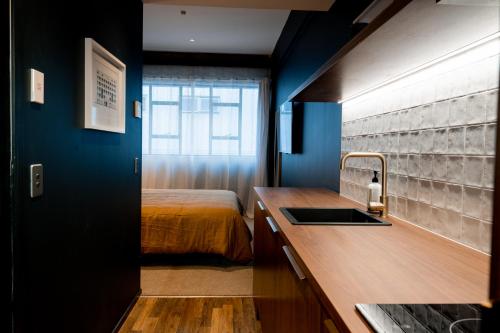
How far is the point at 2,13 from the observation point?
1195 millimetres

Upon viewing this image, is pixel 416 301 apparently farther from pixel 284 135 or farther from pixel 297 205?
pixel 284 135

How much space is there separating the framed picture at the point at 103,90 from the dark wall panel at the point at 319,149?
60.0 inches

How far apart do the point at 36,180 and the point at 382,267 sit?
1.22 metres

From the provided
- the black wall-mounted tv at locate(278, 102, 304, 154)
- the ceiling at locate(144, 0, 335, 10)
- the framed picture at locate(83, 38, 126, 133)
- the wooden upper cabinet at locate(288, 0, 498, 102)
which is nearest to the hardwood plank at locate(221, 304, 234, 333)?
the framed picture at locate(83, 38, 126, 133)

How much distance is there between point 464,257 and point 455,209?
24cm

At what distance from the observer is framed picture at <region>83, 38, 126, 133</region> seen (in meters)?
1.80

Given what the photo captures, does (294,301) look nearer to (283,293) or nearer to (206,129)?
(283,293)

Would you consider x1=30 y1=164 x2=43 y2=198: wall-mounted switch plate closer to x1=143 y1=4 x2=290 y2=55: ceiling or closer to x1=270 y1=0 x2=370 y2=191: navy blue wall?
x1=270 y1=0 x2=370 y2=191: navy blue wall

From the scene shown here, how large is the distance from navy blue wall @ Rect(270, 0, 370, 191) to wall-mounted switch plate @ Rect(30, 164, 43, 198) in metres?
1.90

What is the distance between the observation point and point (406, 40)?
3.67ft

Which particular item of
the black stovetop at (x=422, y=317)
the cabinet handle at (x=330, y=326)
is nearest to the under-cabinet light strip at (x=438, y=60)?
the black stovetop at (x=422, y=317)

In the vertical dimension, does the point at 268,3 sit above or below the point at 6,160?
above

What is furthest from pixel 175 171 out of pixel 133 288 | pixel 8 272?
pixel 8 272

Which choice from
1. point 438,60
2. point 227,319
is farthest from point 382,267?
point 227,319
